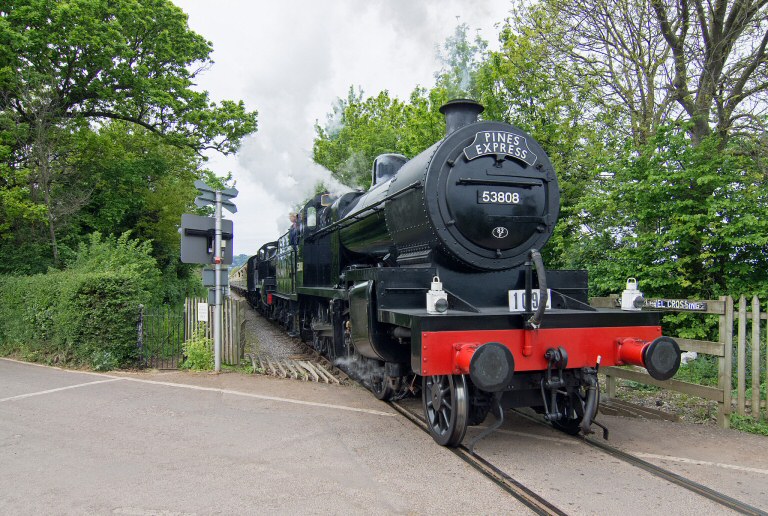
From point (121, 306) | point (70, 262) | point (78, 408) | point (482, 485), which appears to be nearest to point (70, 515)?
point (482, 485)

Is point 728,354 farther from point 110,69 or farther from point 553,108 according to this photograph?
point 110,69

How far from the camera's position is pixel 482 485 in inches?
154

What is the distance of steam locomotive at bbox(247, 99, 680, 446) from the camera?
4.37 meters

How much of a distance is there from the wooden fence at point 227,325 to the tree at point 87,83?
589 cm

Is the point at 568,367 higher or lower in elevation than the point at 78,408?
higher

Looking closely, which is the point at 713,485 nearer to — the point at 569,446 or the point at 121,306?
the point at 569,446

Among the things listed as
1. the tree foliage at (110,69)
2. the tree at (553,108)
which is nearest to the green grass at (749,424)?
the tree at (553,108)

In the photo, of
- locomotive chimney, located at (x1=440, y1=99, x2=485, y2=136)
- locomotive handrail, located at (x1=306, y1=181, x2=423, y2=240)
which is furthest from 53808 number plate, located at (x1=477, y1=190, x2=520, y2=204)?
locomotive chimney, located at (x1=440, y1=99, x2=485, y2=136)

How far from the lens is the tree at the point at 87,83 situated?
43.1 ft

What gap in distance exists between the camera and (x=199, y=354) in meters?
9.02

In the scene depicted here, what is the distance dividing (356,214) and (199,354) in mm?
3954

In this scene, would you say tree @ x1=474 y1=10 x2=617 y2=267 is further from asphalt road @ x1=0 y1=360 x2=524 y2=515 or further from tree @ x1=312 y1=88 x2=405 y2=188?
tree @ x1=312 y1=88 x2=405 y2=188

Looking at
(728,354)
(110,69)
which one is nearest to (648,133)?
(728,354)

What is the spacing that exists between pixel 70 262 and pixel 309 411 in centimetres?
1012
